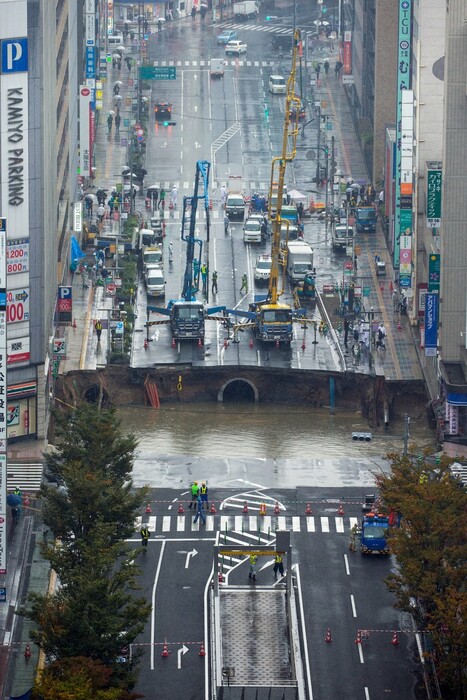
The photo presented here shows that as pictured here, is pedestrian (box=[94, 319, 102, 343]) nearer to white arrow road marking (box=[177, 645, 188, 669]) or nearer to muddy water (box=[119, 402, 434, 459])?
muddy water (box=[119, 402, 434, 459])

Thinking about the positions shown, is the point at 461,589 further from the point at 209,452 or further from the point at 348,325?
the point at 348,325

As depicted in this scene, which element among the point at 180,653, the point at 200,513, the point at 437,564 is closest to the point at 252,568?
the point at 180,653

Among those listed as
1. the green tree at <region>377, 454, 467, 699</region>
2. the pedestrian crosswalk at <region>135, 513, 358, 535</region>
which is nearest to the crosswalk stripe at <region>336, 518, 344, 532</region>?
the pedestrian crosswalk at <region>135, 513, 358, 535</region>

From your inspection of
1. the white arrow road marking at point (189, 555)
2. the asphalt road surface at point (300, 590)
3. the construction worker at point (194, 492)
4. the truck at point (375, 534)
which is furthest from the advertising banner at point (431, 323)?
the white arrow road marking at point (189, 555)

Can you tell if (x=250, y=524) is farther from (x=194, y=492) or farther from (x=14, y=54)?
(x=14, y=54)

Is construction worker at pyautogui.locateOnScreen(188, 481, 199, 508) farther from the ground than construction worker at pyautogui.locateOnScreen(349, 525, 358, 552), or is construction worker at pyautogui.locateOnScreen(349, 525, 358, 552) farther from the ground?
construction worker at pyautogui.locateOnScreen(188, 481, 199, 508)

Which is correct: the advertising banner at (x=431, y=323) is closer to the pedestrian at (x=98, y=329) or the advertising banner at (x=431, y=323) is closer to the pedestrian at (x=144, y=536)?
the pedestrian at (x=98, y=329)
